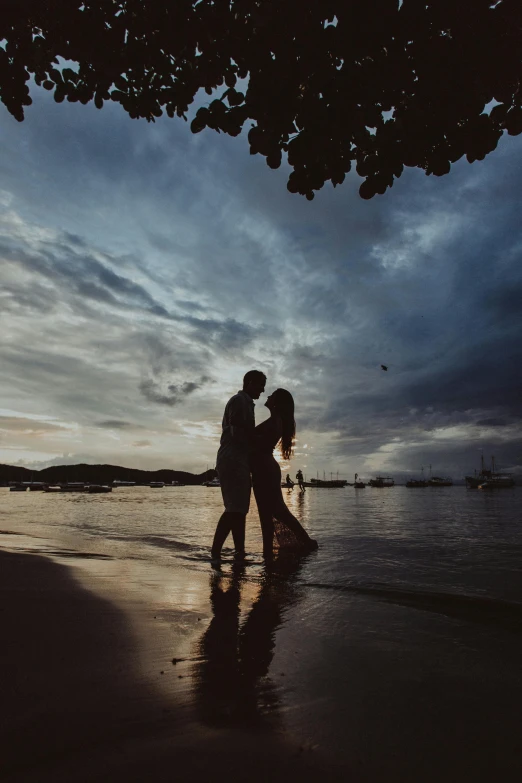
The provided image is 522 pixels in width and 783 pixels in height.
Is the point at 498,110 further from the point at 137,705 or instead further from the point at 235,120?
the point at 137,705

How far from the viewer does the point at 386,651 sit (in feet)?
7.25

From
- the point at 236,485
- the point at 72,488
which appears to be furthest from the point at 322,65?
the point at 72,488

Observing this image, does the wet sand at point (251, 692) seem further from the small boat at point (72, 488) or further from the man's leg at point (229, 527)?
the small boat at point (72, 488)

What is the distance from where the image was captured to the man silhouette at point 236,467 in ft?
16.6

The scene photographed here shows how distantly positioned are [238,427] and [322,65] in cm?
A: 361

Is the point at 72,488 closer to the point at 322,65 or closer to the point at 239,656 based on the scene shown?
the point at 239,656

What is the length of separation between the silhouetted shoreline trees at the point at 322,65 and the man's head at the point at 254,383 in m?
2.58

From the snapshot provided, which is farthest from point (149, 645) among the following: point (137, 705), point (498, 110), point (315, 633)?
point (498, 110)

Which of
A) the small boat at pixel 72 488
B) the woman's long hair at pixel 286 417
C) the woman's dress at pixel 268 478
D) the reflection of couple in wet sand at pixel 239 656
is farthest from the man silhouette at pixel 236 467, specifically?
the small boat at pixel 72 488

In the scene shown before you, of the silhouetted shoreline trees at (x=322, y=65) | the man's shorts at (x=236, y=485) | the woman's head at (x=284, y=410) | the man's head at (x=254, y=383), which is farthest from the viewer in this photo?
the woman's head at (x=284, y=410)

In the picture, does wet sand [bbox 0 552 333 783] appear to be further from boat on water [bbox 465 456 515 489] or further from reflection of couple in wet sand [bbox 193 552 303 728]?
boat on water [bbox 465 456 515 489]

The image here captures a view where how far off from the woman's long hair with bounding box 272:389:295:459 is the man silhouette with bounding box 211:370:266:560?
19.2 inches

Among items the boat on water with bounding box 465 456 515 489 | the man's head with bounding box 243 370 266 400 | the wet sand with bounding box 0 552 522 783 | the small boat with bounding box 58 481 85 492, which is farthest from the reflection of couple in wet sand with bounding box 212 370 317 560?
the boat on water with bounding box 465 456 515 489

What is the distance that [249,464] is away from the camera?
209 inches
